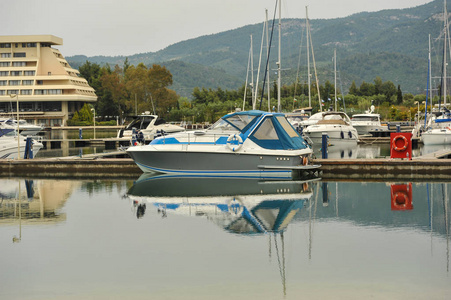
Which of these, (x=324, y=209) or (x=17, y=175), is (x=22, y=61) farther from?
(x=324, y=209)

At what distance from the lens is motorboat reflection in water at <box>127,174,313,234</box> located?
16727 mm

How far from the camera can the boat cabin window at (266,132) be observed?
2322 centimetres

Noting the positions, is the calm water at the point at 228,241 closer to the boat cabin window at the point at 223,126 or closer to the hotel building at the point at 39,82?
the boat cabin window at the point at 223,126

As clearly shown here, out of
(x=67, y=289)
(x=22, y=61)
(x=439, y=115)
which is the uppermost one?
(x=22, y=61)

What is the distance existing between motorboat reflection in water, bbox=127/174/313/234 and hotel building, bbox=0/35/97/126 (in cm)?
8968

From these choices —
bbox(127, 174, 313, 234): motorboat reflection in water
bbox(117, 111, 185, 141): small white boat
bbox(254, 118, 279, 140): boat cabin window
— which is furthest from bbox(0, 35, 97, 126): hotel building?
bbox(254, 118, 279, 140): boat cabin window

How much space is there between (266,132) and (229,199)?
4.19 meters

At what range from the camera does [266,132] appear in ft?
76.4

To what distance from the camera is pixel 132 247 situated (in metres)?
13.8

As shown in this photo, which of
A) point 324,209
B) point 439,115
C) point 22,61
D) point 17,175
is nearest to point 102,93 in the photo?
point 22,61

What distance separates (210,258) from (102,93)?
108596mm

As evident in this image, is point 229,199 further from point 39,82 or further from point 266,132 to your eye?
point 39,82

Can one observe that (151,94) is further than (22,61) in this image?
No

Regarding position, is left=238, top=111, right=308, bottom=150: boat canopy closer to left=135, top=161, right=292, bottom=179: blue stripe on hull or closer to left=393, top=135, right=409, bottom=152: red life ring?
left=135, top=161, right=292, bottom=179: blue stripe on hull
